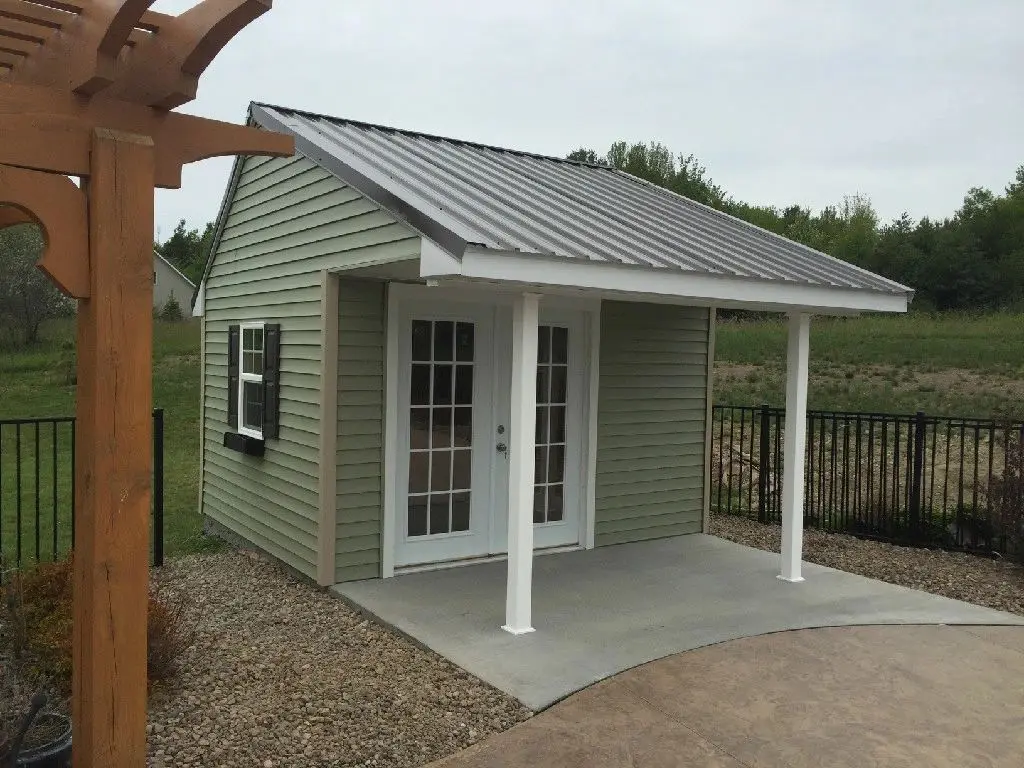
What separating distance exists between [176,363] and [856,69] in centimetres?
1863

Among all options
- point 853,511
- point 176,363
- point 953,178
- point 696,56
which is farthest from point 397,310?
point 953,178

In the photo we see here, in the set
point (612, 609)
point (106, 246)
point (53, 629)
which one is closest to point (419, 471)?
point (612, 609)

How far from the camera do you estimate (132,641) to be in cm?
261

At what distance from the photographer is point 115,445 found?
2553 millimetres

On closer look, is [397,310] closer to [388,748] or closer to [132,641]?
[388,748]

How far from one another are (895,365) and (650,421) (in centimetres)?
1287

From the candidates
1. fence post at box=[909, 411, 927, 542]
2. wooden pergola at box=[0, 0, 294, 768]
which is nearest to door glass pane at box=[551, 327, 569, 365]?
fence post at box=[909, 411, 927, 542]

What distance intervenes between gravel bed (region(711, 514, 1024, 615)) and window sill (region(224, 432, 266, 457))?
4.44 m

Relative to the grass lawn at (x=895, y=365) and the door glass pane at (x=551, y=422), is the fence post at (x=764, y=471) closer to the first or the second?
the door glass pane at (x=551, y=422)

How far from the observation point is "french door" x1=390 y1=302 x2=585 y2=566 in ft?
20.5

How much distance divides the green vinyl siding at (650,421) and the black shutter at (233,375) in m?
3.27

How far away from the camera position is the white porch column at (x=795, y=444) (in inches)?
246

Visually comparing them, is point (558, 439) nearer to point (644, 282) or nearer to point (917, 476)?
point (644, 282)

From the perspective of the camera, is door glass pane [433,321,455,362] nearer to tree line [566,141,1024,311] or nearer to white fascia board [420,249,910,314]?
white fascia board [420,249,910,314]
